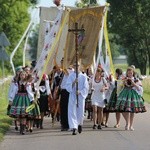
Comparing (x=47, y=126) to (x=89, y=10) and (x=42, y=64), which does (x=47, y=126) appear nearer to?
(x=42, y=64)

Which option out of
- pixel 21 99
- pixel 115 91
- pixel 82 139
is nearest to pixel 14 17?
pixel 115 91

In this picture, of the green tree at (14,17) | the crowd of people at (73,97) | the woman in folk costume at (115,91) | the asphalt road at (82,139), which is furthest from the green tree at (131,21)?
the asphalt road at (82,139)

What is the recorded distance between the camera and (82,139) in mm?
A: 15109

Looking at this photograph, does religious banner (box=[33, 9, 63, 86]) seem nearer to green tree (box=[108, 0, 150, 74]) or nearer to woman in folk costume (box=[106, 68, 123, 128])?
woman in folk costume (box=[106, 68, 123, 128])

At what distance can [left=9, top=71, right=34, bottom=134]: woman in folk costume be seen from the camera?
16328 mm

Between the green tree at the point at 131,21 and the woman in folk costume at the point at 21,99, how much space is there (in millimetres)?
45279

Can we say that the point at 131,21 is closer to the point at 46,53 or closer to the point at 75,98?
the point at 46,53

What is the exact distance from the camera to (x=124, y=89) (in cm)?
1752

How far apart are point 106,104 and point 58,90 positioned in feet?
4.65

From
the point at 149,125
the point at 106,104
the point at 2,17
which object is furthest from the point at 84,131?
the point at 2,17

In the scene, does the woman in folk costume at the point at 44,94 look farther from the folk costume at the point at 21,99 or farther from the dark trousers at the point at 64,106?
the folk costume at the point at 21,99

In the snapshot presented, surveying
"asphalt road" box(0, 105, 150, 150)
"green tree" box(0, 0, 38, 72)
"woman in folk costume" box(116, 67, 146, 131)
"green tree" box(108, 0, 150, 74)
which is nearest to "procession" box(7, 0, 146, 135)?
"woman in folk costume" box(116, 67, 146, 131)

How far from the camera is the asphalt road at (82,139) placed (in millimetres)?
13734

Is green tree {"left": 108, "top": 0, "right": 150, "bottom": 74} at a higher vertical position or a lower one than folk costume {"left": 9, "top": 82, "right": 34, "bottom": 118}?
higher
